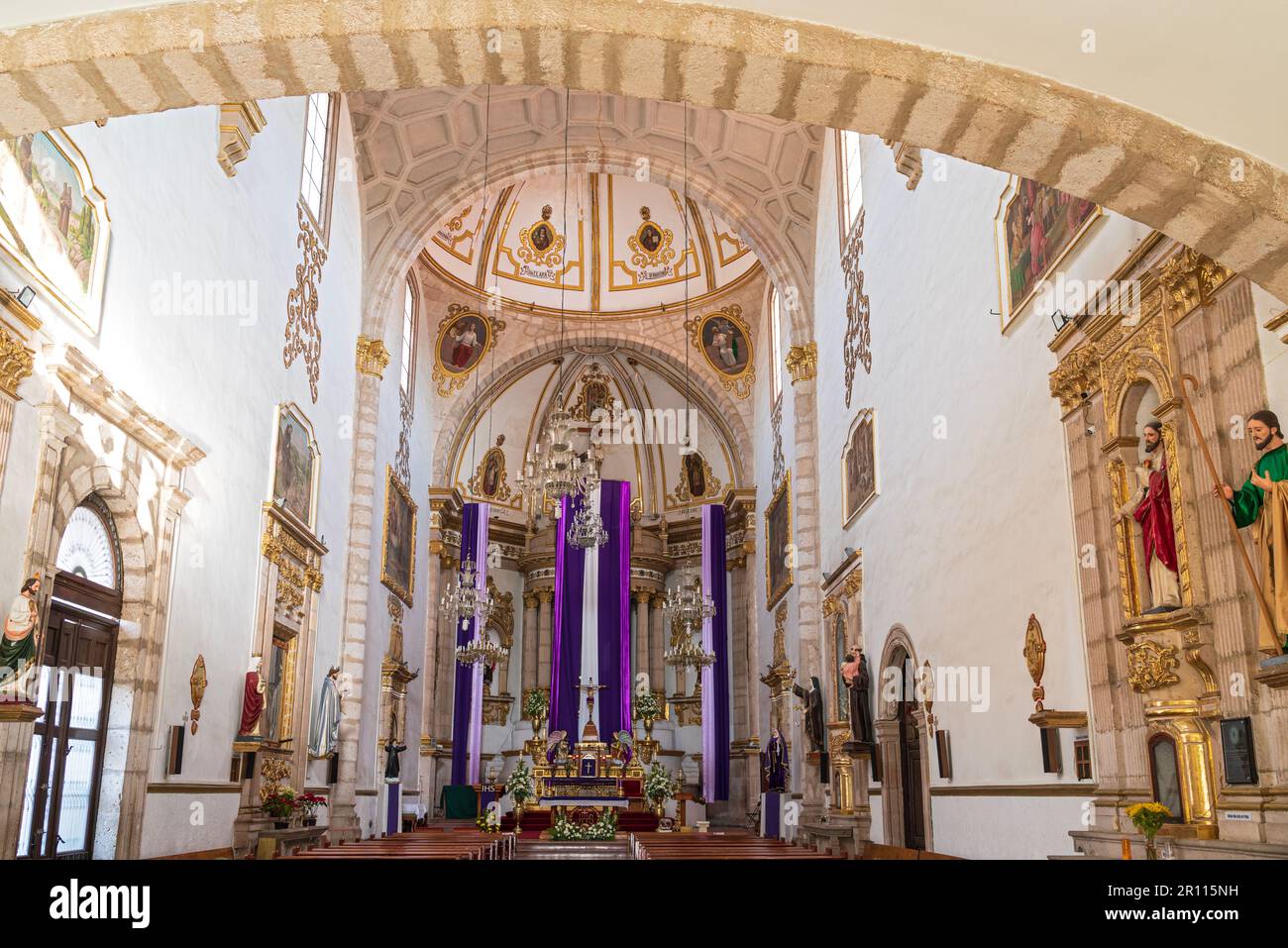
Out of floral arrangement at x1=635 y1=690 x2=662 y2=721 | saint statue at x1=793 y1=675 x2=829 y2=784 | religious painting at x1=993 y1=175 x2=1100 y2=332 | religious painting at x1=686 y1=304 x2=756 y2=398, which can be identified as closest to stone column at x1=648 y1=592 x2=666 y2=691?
floral arrangement at x1=635 y1=690 x2=662 y2=721

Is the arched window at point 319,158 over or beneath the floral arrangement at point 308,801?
over

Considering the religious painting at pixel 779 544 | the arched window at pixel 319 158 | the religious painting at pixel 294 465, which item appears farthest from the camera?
the religious painting at pixel 779 544

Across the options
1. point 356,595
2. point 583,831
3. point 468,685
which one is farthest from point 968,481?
point 468,685

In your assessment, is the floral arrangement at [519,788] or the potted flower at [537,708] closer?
the floral arrangement at [519,788]

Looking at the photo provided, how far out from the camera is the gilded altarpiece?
626cm

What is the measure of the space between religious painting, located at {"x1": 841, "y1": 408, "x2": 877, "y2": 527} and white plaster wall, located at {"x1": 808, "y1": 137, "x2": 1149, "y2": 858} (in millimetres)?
217

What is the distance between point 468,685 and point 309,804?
11167 millimetres

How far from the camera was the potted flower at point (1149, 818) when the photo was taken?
21.1ft

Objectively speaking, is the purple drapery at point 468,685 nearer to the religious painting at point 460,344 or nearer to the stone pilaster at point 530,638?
the stone pilaster at point 530,638

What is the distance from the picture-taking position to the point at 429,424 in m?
26.1

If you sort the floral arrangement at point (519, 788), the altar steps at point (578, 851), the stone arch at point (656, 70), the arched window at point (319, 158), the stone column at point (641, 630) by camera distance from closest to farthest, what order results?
the stone arch at point (656, 70), the altar steps at point (578, 851), the arched window at point (319, 158), the floral arrangement at point (519, 788), the stone column at point (641, 630)

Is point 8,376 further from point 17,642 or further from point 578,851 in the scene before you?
point 578,851

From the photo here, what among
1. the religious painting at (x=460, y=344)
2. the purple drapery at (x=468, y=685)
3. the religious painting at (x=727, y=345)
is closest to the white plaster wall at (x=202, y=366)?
the religious painting at (x=460, y=344)
